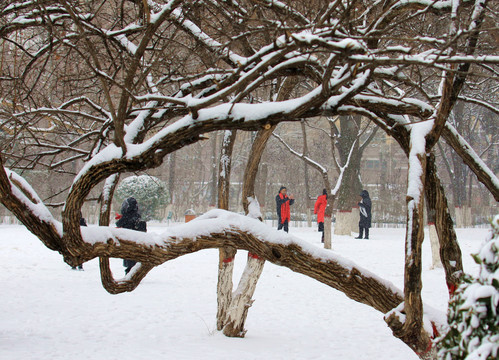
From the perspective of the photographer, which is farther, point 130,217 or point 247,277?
point 130,217

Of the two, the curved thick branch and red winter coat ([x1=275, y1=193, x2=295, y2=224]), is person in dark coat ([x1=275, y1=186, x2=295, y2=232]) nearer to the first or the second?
red winter coat ([x1=275, y1=193, x2=295, y2=224])

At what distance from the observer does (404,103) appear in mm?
4602

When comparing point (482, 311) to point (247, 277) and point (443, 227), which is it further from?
point (247, 277)

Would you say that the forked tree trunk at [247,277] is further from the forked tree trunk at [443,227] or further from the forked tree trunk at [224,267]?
the forked tree trunk at [443,227]

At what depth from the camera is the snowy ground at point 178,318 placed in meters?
5.95

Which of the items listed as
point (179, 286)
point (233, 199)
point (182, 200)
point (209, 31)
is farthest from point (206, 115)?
point (233, 199)

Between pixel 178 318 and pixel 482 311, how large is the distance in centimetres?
610

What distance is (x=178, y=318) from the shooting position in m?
7.72

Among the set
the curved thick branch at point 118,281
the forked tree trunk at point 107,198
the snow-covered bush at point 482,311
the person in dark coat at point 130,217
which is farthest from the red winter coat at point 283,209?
the snow-covered bush at point 482,311

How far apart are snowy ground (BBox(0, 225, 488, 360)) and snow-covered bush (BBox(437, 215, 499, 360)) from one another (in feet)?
12.1

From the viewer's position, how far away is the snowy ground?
595 cm

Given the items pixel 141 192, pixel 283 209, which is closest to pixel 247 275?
pixel 283 209

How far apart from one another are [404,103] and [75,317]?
213 inches

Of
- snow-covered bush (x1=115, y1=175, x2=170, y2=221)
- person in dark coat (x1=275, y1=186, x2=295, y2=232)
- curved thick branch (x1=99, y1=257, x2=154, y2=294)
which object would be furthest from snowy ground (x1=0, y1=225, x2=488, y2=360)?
snow-covered bush (x1=115, y1=175, x2=170, y2=221)
